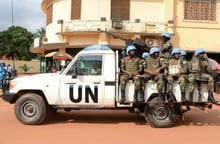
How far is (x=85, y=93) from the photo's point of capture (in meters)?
6.00

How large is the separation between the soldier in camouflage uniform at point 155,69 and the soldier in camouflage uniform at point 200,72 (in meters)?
0.74

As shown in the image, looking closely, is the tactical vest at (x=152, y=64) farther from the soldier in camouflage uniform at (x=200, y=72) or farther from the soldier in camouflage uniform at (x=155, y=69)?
the soldier in camouflage uniform at (x=200, y=72)

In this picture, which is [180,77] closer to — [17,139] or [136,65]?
[136,65]

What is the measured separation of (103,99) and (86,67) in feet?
3.06

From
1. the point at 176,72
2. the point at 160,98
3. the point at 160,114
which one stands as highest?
the point at 176,72

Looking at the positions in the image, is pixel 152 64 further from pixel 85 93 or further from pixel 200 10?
pixel 200 10

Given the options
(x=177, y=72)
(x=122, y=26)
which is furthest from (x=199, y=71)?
(x=122, y=26)

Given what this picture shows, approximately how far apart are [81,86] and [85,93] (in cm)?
21

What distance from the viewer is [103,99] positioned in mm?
6004

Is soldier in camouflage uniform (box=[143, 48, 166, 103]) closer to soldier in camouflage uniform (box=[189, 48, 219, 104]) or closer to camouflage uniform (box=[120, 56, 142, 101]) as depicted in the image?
camouflage uniform (box=[120, 56, 142, 101])

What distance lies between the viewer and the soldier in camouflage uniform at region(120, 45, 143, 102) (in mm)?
5887

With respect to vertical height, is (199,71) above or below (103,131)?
above

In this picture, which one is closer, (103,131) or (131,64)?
(103,131)

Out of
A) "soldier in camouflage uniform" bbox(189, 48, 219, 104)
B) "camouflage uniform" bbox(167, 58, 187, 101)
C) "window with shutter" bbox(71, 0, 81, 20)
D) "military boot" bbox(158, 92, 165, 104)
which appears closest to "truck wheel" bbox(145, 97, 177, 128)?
"military boot" bbox(158, 92, 165, 104)
